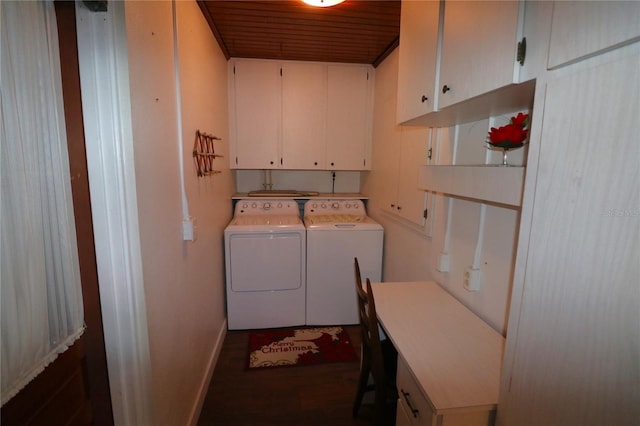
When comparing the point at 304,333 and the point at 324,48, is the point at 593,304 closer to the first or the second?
the point at 304,333

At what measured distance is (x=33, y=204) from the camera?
639 millimetres

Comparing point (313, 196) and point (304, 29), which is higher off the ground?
point (304, 29)

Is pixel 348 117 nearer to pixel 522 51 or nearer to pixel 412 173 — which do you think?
pixel 412 173

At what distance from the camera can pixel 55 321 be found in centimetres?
73

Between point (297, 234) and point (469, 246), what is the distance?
1.50 metres

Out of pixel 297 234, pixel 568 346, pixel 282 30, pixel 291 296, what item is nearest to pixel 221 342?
pixel 291 296

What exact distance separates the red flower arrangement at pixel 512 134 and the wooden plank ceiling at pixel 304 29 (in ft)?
4.42

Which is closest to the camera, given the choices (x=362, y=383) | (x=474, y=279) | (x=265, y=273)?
(x=474, y=279)

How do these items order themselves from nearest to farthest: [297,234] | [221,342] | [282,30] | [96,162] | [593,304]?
[593,304]
[96,162]
[282,30]
[221,342]
[297,234]

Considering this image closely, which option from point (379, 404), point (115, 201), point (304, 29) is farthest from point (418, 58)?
point (379, 404)

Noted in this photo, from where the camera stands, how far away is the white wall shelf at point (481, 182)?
861 millimetres

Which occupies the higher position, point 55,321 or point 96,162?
point 96,162

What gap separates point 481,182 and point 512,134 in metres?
0.19

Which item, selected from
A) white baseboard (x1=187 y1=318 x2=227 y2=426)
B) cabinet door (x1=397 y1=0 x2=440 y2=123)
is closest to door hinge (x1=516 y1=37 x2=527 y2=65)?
cabinet door (x1=397 y1=0 x2=440 y2=123)
